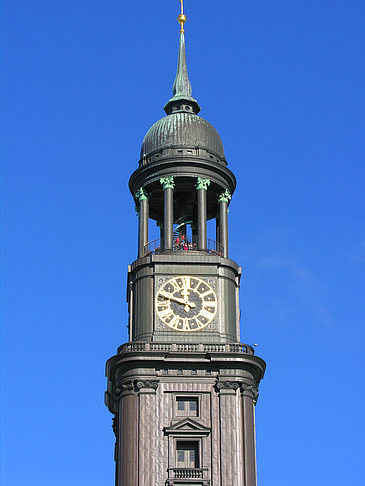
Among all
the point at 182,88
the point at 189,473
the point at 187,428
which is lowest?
the point at 189,473

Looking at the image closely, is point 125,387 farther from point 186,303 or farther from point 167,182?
point 167,182

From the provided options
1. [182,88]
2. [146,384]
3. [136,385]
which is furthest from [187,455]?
[182,88]

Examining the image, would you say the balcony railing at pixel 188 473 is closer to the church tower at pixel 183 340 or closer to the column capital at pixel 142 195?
the church tower at pixel 183 340

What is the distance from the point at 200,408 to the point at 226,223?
14.4 m

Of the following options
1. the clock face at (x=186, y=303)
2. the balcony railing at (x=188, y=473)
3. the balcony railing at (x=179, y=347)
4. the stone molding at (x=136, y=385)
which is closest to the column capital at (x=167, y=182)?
the clock face at (x=186, y=303)

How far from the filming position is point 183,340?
82.6 metres

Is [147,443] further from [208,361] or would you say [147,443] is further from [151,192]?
[151,192]

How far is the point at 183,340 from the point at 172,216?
29.8 feet

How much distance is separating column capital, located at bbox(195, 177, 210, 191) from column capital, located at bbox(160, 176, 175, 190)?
5.33ft

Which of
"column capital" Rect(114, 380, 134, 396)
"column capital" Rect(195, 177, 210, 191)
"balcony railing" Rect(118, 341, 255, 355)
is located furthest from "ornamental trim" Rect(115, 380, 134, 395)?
"column capital" Rect(195, 177, 210, 191)

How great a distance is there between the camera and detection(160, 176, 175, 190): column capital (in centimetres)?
8850

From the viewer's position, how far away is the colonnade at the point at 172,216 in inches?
3425

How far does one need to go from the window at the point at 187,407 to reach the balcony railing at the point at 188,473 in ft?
11.7

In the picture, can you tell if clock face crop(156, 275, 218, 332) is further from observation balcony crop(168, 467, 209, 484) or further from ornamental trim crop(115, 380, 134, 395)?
observation balcony crop(168, 467, 209, 484)
